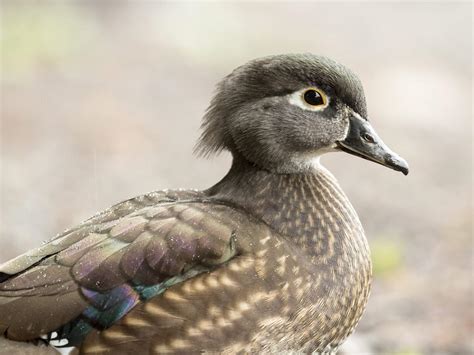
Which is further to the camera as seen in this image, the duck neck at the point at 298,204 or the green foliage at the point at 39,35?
the green foliage at the point at 39,35

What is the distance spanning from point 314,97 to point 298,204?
434mm

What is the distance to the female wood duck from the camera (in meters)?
3.14

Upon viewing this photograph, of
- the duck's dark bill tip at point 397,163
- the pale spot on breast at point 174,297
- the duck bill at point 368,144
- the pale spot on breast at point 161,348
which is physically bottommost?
the pale spot on breast at point 161,348

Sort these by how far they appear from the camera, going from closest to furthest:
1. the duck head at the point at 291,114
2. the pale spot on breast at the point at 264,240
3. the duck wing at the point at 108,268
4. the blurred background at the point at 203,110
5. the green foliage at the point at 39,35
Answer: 1. the duck wing at the point at 108,268
2. the pale spot on breast at the point at 264,240
3. the duck head at the point at 291,114
4. the blurred background at the point at 203,110
5. the green foliage at the point at 39,35

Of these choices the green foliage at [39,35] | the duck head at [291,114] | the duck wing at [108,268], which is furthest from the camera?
the green foliage at [39,35]

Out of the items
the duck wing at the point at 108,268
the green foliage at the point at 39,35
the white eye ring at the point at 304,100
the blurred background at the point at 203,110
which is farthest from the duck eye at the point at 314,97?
the green foliage at the point at 39,35

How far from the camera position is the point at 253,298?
3199 mm

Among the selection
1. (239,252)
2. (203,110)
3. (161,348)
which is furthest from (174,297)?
(203,110)

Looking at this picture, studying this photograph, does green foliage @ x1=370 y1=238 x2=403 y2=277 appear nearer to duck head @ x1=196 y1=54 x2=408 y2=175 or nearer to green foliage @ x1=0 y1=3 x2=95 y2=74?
duck head @ x1=196 y1=54 x2=408 y2=175

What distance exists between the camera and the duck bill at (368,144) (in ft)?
11.6

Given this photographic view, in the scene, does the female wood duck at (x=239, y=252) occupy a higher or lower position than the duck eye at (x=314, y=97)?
lower

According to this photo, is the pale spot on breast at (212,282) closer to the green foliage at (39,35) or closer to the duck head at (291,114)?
the duck head at (291,114)

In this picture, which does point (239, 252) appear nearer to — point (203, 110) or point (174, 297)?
point (174, 297)

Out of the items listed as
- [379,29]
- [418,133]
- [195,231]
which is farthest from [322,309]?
[379,29]
